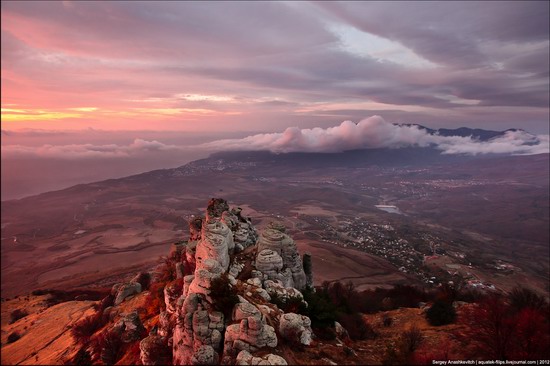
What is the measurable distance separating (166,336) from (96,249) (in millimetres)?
157475

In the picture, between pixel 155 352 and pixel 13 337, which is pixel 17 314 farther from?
pixel 155 352

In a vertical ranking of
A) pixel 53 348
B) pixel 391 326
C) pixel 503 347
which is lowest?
pixel 53 348

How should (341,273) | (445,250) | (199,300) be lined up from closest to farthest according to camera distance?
(199,300) < (341,273) < (445,250)

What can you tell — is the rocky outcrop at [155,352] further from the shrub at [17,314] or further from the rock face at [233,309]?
the shrub at [17,314]

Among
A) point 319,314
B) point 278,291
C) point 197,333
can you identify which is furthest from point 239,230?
point 197,333

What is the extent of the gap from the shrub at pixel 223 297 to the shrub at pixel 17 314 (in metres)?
59.2

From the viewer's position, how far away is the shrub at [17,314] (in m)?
60.4

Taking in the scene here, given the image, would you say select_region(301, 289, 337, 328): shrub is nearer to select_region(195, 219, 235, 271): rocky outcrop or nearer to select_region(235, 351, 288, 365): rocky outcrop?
select_region(235, 351, 288, 365): rocky outcrop

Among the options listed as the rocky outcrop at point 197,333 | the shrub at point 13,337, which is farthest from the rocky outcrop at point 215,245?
the shrub at point 13,337

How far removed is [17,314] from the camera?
6134cm

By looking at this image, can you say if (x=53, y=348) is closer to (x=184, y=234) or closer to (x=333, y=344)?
(x=333, y=344)

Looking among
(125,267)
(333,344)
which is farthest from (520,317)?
(125,267)

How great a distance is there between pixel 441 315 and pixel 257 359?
2636 cm

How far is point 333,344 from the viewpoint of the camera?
25.7 metres
